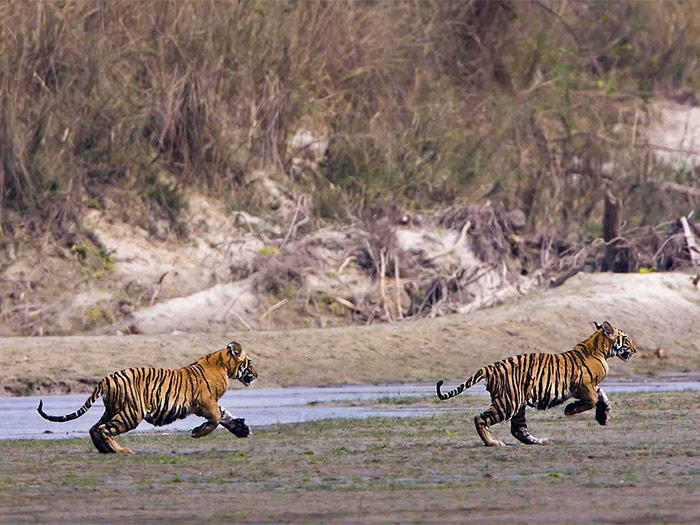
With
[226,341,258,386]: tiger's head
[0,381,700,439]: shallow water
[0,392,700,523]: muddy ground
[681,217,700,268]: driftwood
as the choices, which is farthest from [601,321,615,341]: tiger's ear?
[681,217,700,268]: driftwood

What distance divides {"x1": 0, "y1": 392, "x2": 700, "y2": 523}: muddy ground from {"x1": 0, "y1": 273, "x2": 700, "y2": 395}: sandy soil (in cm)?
495

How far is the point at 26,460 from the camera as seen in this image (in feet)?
32.2

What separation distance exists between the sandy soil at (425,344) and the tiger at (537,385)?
6294mm

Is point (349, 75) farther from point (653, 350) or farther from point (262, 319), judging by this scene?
point (653, 350)

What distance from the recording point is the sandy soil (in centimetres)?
1666

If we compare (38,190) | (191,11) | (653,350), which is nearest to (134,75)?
(191,11)

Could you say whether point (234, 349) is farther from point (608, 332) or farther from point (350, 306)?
point (350, 306)

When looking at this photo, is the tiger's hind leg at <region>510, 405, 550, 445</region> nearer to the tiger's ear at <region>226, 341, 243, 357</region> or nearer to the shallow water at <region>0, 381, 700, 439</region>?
the tiger's ear at <region>226, 341, 243, 357</region>

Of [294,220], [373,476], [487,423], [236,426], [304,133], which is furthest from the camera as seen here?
[304,133]

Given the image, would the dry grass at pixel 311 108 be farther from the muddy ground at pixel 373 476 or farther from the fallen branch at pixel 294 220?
the muddy ground at pixel 373 476

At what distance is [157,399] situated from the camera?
10.5 metres

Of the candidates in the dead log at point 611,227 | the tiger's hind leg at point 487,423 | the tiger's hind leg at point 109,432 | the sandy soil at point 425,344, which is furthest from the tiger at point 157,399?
the dead log at point 611,227

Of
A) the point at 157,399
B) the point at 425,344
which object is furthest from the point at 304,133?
the point at 157,399

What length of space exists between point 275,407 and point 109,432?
4.05 metres
